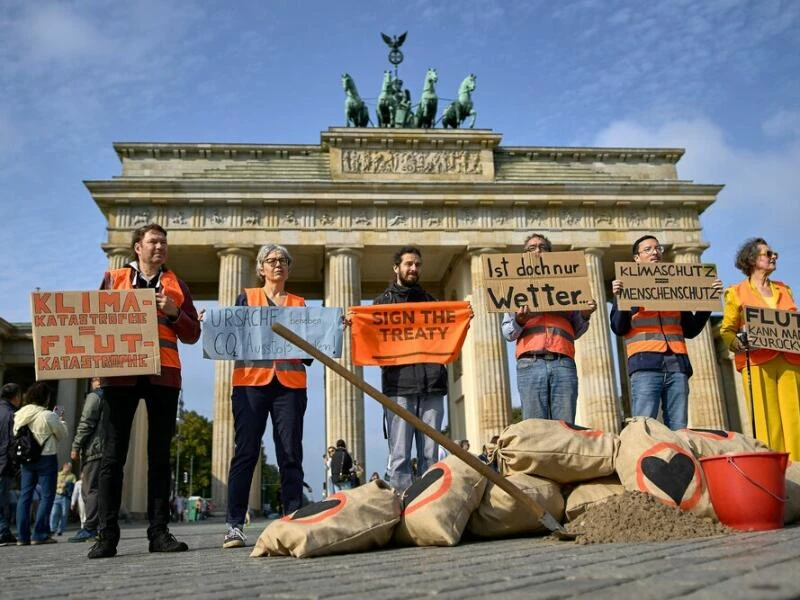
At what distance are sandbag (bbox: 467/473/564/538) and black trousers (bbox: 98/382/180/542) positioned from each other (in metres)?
2.38

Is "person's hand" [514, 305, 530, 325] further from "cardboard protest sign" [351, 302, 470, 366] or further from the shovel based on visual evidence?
the shovel

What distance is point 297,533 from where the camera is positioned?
434 centimetres

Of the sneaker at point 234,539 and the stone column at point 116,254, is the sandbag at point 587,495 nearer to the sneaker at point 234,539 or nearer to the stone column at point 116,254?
the sneaker at point 234,539

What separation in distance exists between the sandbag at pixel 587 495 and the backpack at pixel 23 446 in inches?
292

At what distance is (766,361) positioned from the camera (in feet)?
24.7

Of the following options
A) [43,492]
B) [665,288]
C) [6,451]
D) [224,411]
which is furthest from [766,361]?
[224,411]

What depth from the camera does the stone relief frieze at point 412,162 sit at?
1098 inches

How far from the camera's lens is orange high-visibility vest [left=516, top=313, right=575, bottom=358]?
686cm

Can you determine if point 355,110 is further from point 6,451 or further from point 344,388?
point 6,451

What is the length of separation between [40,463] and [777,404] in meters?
8.99

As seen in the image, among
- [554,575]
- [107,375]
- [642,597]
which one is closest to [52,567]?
[107,375]

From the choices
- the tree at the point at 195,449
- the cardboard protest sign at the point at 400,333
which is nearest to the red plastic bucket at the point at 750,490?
the cardboard protest sign at the point at 400,333

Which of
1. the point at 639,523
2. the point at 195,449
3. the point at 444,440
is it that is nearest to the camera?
the point at 639,523

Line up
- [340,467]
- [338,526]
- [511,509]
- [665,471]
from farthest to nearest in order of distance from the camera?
1. [340,467]
2. [511,509]
3. [665,471]
4. [338,526]
